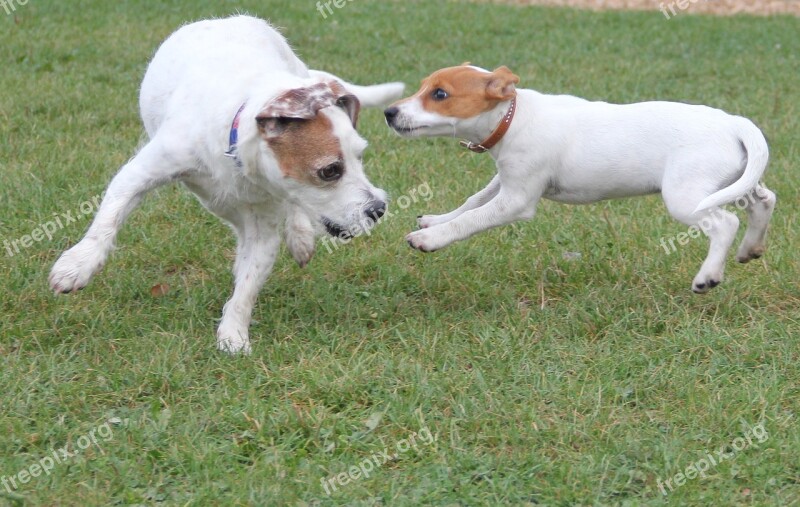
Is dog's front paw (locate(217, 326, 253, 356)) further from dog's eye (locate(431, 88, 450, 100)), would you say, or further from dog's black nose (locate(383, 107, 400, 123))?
dog's eye (locate(431, 88, 450, 100))

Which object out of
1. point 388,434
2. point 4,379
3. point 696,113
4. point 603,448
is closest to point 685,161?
point 696,113

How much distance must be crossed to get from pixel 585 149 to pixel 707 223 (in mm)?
690

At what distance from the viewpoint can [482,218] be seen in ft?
17.2

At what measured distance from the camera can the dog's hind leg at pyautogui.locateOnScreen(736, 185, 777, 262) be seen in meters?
5.16

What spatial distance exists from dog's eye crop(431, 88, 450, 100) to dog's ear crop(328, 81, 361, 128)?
74 centimetres

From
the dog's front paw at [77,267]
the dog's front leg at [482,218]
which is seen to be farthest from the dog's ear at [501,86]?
the dog's front paw at [77,267]

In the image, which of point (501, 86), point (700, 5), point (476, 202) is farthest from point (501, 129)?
point (700, 5)

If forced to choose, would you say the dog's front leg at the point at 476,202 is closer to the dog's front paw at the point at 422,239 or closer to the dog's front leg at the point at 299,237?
the dog's front paw at the point at 422,239

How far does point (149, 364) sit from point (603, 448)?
6.40 feet

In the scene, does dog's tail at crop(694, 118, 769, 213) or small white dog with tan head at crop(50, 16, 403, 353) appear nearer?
small white dog with tan head at crop(50, 16, 403, 353)

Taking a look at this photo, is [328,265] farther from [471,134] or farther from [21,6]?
[21,6]

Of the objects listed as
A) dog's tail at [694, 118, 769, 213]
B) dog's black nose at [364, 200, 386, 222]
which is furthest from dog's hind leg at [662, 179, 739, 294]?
dog's black nose at [364, 200, 386, 222]

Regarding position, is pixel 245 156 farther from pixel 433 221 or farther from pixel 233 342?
pixel 433 221

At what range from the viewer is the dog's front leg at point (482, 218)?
514 cm
